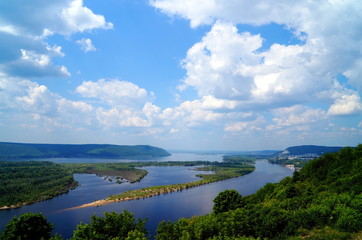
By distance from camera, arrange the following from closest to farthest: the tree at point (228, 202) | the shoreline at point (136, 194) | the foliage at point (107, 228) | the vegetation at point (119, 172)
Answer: the foliage at point (107, 228)
the tree at point (228, 202)
the shoreline at point (136, 194)
the vegetation at point (119, 172)

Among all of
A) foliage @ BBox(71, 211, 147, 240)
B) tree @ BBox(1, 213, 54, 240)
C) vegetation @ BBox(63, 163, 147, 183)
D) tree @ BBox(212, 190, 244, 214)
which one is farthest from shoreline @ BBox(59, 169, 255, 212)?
foliage @ BBox(71, 211, 147, 240)

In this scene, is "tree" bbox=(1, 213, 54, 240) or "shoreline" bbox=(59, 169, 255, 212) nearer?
"tree" bbox=(1, 213, 54, 240)

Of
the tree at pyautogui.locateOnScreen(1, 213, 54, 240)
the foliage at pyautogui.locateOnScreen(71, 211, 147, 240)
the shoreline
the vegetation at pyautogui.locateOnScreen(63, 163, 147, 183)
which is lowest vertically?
the vegetation at pyautogui.locateOnScreen(63, 163, 147, 183)

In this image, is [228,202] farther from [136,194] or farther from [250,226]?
[136,194]

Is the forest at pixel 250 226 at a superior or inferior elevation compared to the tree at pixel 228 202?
superior

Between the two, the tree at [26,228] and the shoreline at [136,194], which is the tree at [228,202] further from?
the shoreline at [136,194]

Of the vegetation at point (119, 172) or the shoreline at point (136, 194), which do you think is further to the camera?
the vegetation at point (119, 172)

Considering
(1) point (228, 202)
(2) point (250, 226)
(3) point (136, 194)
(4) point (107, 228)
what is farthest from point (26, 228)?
(3) point (136, 194)

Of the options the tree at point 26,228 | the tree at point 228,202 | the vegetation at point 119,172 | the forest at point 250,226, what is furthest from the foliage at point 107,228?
the vegetation at point 119,172

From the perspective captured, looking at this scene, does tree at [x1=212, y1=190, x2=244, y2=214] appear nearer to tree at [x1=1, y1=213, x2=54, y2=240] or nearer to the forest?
the forest

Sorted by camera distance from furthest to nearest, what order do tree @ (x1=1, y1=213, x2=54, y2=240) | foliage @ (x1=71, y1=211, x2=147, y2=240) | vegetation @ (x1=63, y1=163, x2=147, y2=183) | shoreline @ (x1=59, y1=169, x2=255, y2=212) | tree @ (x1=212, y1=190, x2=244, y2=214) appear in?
vegetation @ (x1=63, y1=163, x2=147, y2=183)
shoreline @ (x1=59, y1=169, x2=255, y2=212)
tree @ (x1=212, y1=190, x2=244, y2=214)
tree @ (x1=1, y1=213, x2=54, y2=240)
foliage @ (x1=71, y1=211, x2=147, y2=240)
